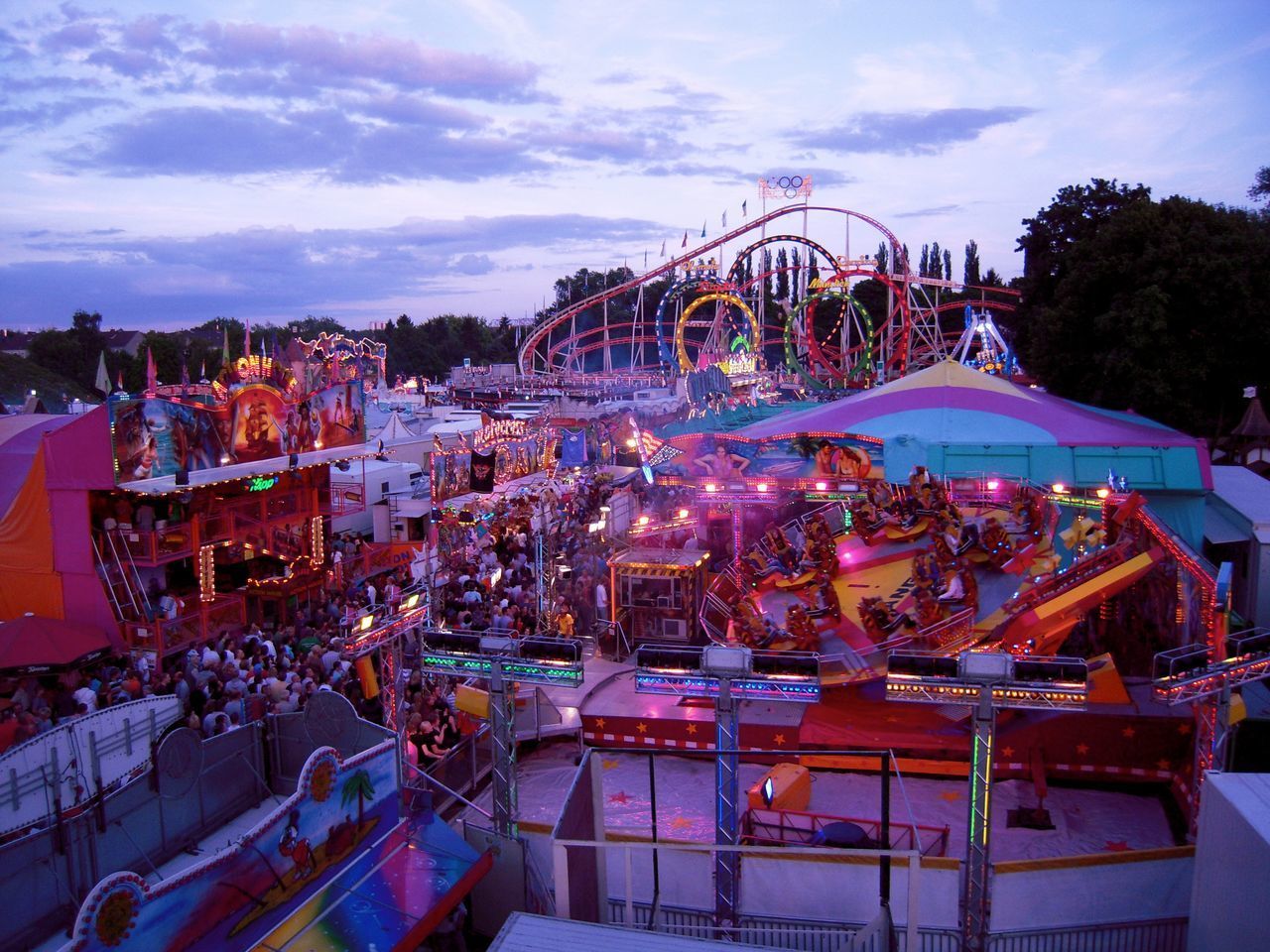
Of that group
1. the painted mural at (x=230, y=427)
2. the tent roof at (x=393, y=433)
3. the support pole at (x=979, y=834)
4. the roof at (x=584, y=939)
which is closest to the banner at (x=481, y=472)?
the painted mural at (x=230, y=427)

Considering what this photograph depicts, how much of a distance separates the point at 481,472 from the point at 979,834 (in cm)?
1323

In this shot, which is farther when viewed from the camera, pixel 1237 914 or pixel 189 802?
pixel 189 802

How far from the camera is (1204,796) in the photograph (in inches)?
229

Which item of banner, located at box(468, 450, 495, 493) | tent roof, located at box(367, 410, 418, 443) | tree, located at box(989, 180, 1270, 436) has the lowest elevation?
banner, located at box(468, 450, 495, 493)

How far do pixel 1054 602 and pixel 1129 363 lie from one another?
1193 cm

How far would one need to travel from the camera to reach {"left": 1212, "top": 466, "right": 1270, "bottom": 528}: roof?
13711 mm

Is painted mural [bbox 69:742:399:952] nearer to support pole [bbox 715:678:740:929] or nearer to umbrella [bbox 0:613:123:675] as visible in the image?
support pole [bbox 715:678:740:929]

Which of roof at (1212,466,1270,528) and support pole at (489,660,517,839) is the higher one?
roof at (1212,466,1270,528)

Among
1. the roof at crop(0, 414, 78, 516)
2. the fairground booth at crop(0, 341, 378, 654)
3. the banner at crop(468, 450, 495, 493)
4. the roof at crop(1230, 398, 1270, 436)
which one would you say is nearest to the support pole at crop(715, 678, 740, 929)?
the fairground booth at crop(0, 341, 378, 654)

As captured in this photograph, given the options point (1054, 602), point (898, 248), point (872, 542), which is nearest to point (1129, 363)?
point (872, 542)

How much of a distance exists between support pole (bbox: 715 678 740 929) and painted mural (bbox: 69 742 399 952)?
2.57 m

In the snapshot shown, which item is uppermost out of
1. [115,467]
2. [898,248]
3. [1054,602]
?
[898,248]

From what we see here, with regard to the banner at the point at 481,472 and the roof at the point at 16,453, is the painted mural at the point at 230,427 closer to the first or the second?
the roof at the point at 16,453

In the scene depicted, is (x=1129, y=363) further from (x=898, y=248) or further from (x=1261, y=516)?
(x=898, y=248)
